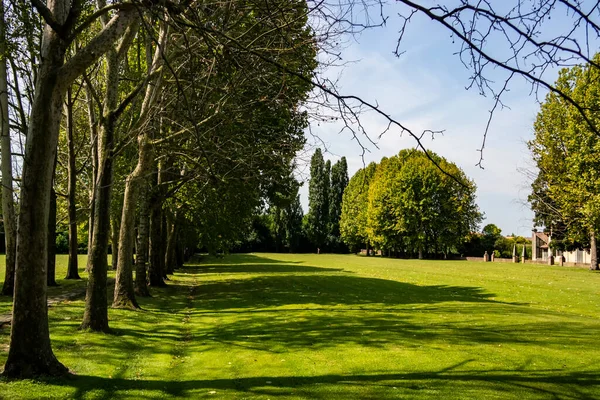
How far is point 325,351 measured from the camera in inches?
391

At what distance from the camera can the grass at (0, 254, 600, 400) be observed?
23.7ft

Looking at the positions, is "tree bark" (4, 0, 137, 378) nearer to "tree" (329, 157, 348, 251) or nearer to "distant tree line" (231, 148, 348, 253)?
"distant tree line" (231, 148, 348, 253)

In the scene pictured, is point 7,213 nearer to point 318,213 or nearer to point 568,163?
point 568,163

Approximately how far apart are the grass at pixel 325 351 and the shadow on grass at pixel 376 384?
0.05 ft

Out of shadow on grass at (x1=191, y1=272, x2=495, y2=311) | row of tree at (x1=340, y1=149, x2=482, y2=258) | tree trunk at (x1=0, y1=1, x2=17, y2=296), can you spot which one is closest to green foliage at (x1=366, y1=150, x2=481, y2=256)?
row of tree at (x1=340, y1=149, x2=482, y2=258)

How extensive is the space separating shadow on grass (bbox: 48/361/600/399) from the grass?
15 mm

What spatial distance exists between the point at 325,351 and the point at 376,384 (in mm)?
2408

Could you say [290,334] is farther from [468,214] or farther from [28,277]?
[468,214]

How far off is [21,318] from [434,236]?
7108 centimetres

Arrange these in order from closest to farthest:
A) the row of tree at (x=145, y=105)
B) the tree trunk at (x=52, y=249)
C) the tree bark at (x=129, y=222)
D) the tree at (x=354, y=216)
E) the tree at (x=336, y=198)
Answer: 1. the row of tree at (x=145, y=105)
2. the tree bark at (x=129, y=222)
3. the tree trunk at (x=52, y=249)
4. the tree at (x=354, y=216)
5. the tree at (x=336, y=198)

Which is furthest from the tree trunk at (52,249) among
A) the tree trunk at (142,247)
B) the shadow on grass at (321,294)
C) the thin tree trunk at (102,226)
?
the thin tree trunk at (102,226)

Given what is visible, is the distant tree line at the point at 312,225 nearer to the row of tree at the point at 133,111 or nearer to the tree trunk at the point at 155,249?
the row of tree at the point at 133,111

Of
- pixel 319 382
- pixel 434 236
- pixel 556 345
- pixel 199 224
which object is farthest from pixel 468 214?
pixel 319 382

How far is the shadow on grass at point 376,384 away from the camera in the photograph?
7.06m
